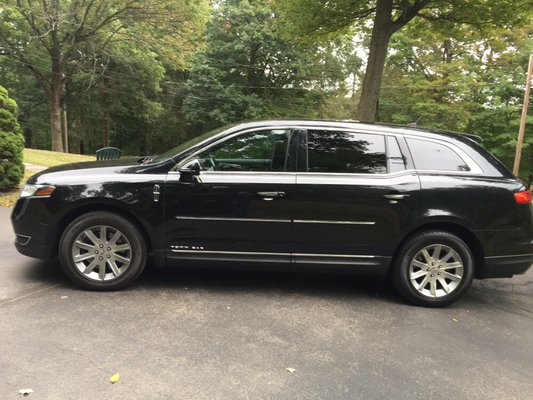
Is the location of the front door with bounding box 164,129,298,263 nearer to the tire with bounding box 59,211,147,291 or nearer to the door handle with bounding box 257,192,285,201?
the door handle with bounding box 257,192,285,201

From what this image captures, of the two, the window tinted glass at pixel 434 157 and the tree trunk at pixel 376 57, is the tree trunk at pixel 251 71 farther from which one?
the window tinted glass at pixel 434 157

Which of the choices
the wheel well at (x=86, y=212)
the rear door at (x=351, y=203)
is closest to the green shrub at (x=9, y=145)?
the wheel well at (x=86, y=212)

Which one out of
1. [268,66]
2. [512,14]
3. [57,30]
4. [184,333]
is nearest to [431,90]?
[268,66]

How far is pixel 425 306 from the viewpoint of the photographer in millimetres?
4426

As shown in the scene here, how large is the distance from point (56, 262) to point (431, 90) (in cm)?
2321

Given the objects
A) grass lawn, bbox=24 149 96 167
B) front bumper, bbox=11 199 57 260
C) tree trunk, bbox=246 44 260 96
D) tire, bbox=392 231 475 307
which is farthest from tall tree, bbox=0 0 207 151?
tire, bbox=392 231 475 307

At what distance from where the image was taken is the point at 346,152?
174 inches

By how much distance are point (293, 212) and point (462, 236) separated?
68.5 inches

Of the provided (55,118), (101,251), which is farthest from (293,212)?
(55,118)

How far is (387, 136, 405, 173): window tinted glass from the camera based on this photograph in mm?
4398

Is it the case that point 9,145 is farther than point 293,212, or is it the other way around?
point 9,145

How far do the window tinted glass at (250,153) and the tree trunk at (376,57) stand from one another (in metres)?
6.43

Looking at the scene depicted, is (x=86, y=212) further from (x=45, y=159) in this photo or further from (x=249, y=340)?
(x=45, y=159)

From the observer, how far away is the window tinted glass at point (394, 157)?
173 inches
